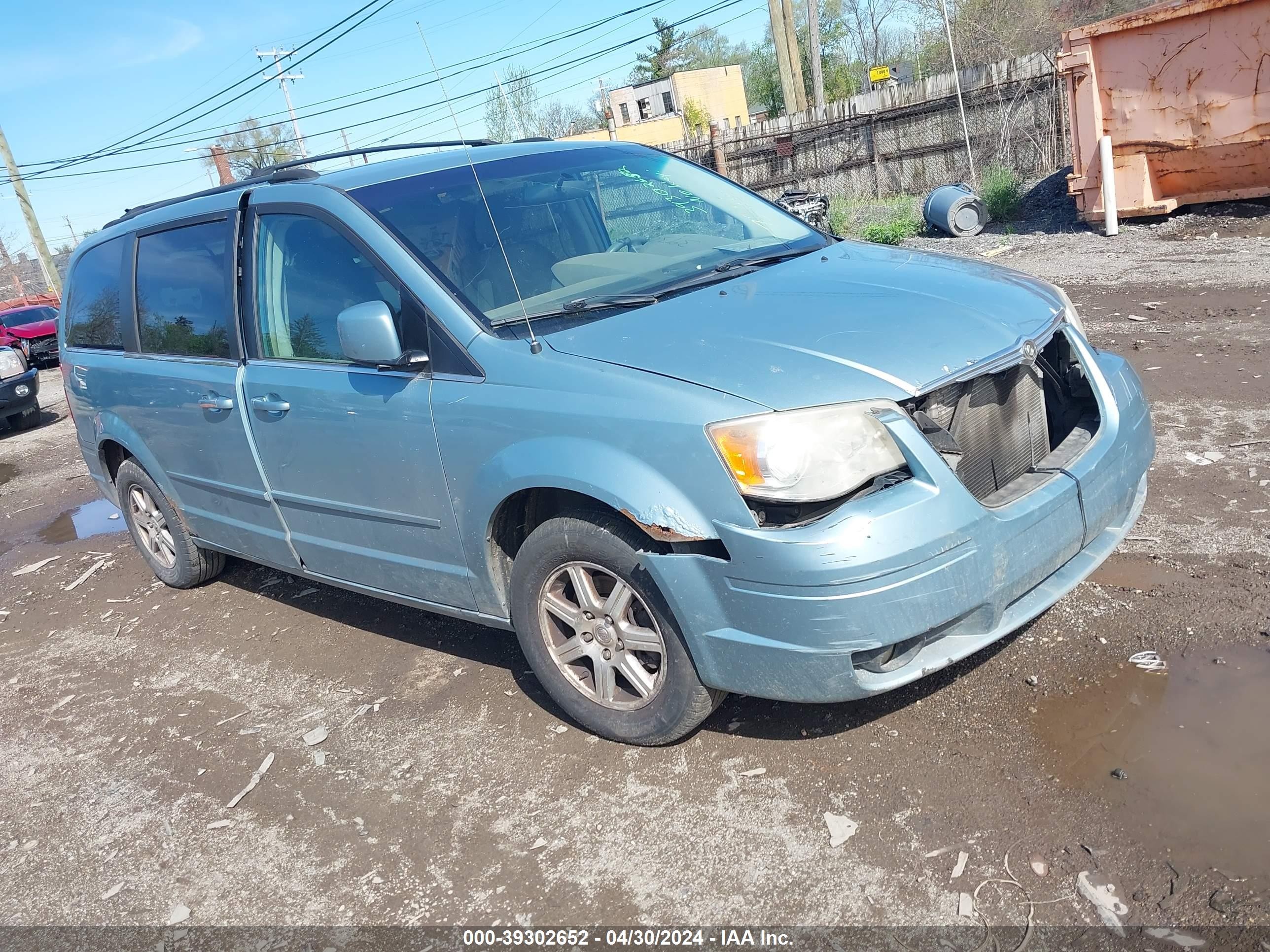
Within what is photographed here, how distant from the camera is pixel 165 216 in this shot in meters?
4.80

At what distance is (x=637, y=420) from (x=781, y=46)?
66.7 feet

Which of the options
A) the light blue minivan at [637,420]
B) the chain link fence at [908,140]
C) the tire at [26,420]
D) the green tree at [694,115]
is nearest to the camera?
the light blue minivan at [637,420]

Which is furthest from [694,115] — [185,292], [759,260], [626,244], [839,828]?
[839,828]

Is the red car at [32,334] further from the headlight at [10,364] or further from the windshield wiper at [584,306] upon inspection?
the windshield wiper at [584,306]

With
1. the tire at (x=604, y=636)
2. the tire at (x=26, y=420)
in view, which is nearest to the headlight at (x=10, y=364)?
the tire at (x=26, y=420)

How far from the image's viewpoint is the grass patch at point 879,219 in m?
14.4

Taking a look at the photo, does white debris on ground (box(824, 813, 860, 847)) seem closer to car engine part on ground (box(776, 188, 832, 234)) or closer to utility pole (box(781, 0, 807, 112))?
car engine part on ground (box(776, 188, 832, 234))

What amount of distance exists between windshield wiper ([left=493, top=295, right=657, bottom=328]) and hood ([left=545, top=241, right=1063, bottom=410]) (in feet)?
0.12

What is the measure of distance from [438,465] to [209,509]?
1.98 metres

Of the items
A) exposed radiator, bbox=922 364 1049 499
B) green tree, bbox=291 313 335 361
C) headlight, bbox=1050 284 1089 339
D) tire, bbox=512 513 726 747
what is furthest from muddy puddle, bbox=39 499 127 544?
headlight, bbox=1050 284 1089 339

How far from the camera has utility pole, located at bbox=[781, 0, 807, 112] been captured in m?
20.4

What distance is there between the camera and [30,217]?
30.5 metres

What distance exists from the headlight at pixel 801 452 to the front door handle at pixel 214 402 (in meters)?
2.47

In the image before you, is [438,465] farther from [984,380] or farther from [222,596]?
[222,596]
